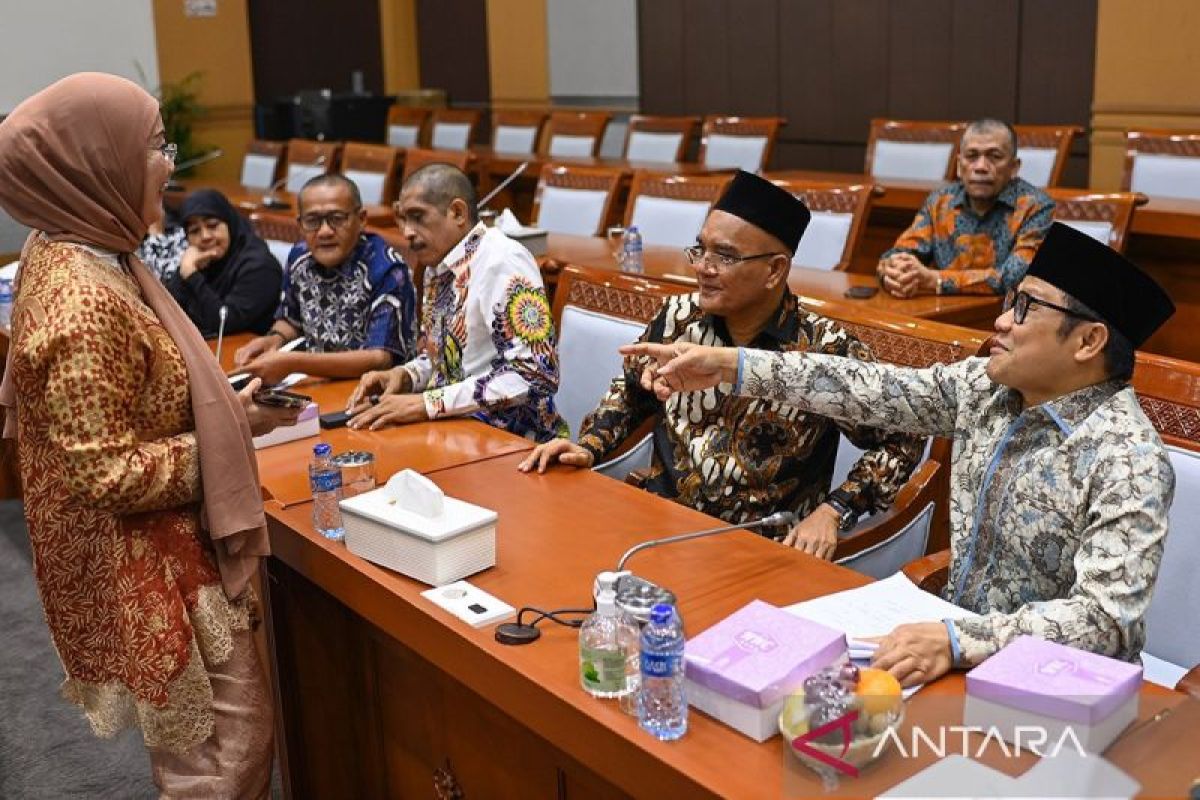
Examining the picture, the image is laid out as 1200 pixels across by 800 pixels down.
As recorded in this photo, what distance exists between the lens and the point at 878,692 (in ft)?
4.25

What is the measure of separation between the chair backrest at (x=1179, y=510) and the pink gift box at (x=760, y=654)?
76 centimetres

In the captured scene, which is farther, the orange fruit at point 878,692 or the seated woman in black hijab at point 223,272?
the seated woman in black hijab at point 223,272

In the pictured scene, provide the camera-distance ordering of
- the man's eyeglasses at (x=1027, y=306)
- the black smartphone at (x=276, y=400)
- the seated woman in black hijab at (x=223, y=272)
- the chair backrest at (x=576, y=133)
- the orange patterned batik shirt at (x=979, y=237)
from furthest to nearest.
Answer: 1. the chair backrest at (x=576, y=133)
2. the orange patterned batik shirt at (x=979, y=237)
3. the seated woman in black hijab at (x=223, y=272)
4. the black smartphone at (x=276, y=400)
5. the man's eyeglasses at (x=1027, y=306)

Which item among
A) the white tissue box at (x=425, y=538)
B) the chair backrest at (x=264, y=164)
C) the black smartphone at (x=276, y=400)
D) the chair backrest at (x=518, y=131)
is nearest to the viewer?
the white tissue box at (x=425, y=538)

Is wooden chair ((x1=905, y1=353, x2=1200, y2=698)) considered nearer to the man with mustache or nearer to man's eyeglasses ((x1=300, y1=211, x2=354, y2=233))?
the man with mustache

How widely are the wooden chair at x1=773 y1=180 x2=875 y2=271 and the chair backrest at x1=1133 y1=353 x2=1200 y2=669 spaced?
219cm

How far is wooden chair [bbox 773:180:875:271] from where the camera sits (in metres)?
4.11

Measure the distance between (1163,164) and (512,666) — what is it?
3884 millimetres

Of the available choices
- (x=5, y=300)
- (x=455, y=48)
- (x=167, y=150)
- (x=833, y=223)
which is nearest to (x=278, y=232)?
(x=5, y=300)

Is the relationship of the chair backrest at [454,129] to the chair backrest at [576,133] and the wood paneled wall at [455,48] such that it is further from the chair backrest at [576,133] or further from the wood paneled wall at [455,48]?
the wood paneled wall at [455,48]

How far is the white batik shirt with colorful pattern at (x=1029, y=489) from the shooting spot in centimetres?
150

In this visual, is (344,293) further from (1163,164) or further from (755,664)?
(1163,164)

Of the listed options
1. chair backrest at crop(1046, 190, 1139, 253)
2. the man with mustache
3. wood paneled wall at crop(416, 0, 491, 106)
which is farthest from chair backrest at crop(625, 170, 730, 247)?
wood paneled wall at crop(416, 0, 491, 106)

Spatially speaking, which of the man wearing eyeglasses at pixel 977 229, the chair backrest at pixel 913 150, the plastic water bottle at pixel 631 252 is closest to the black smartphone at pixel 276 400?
the plastic water bottle at pixel 631 252
